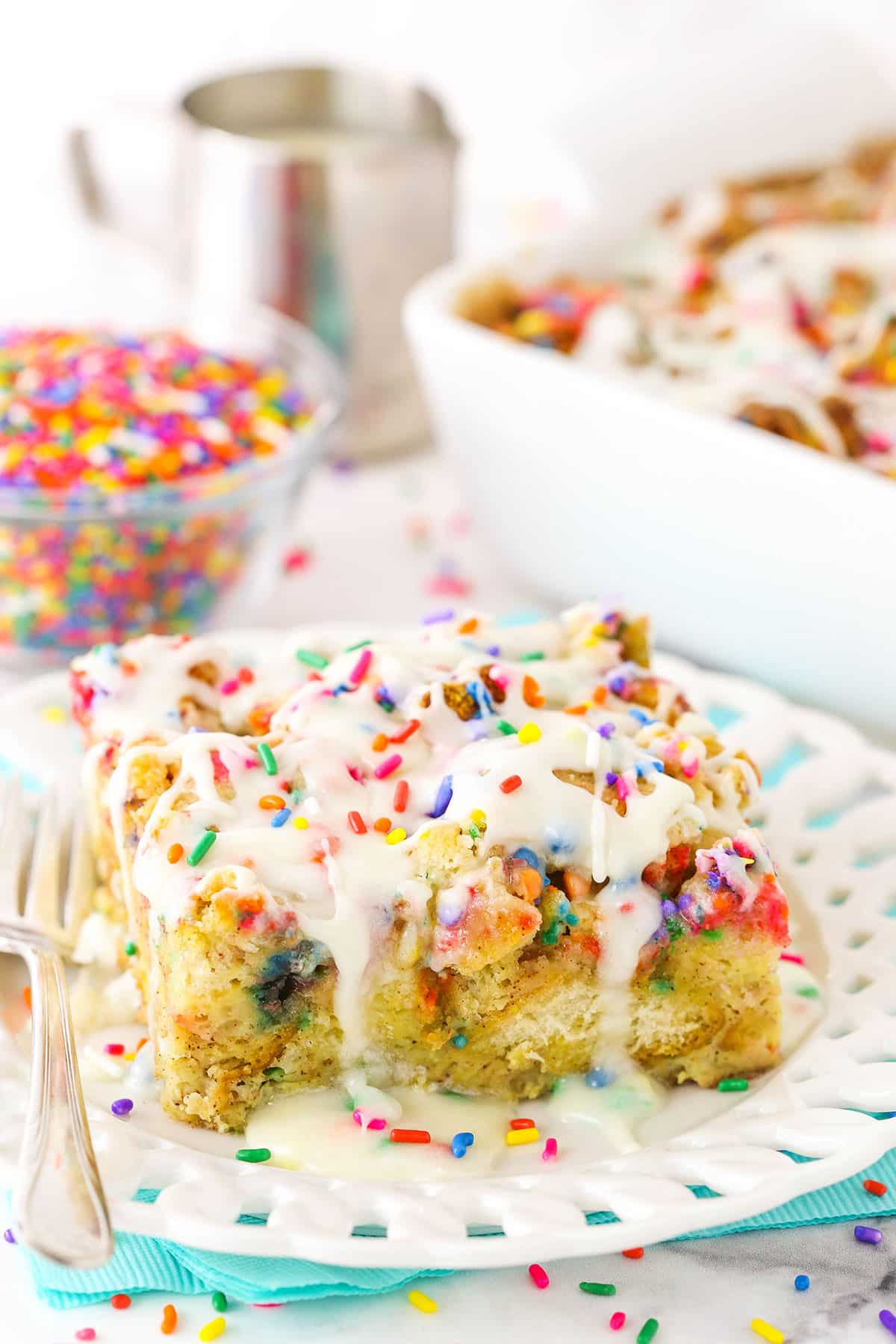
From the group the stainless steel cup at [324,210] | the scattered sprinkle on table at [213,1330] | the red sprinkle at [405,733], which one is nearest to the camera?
the scattered sprinkle on table at [213,1330]

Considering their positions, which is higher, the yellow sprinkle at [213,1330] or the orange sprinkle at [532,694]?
the orange sprinkle at [532,694]

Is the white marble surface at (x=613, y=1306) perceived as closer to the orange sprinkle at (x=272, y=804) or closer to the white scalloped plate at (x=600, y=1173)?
the white scalloped plate at (x=600, y=1173)

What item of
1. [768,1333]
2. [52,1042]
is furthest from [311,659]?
[768,1333]

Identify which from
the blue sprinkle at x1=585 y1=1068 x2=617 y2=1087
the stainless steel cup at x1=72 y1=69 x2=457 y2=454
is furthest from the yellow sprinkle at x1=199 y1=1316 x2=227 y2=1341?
the stainless steel cup at x1=72 y1=69 x2=457 y2=454

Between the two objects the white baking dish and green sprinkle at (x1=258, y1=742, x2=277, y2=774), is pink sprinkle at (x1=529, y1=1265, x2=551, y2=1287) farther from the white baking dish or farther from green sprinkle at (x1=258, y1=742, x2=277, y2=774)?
the white baking dish

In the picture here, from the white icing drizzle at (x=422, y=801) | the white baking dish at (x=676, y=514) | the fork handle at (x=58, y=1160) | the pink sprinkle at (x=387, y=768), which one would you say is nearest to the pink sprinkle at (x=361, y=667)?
the white icing drizzle at (x=422, y=801)

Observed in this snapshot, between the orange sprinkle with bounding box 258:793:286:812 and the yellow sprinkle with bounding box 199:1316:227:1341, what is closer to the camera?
the yellow sprinkle with bounding box 199:1316:227:1341
